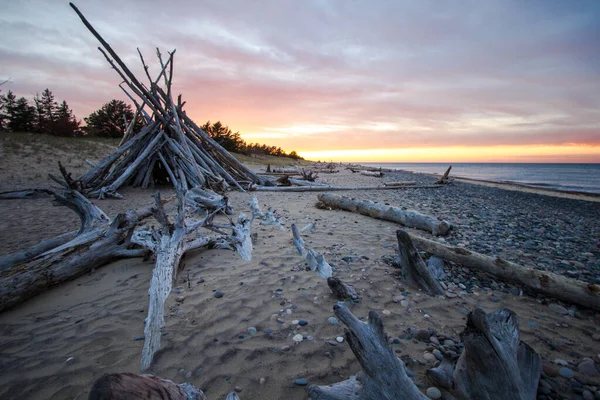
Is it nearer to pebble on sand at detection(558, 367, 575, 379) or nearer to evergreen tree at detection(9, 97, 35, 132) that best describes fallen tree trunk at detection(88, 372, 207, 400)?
pebble on sand at detection(558, 367, 575, 379)

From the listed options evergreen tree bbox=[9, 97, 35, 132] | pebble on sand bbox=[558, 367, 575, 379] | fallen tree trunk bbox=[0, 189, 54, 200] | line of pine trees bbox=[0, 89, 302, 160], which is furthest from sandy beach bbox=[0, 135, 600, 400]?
evergreen tree bbox=[9, 97, 35, 132]

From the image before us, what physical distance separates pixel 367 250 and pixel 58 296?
4.40m

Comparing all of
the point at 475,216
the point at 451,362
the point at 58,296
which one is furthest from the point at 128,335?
the point at 475,216

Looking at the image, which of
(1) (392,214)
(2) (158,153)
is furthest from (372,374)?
Result: (2) (158,153)

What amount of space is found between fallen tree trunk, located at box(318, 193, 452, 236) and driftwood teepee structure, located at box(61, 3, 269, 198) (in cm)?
456

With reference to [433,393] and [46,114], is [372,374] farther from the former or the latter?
[46,114]

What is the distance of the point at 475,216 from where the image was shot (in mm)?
7336

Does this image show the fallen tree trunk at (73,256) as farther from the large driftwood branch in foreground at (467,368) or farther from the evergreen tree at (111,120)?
the evergreen tree at (111,120)

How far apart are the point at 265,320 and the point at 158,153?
969 centimetres

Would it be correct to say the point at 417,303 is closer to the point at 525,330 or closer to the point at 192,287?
the point at 525,330

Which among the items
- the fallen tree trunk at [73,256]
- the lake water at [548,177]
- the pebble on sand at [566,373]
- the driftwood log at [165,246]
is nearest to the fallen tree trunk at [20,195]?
the fallen tree trunk at [73,256]

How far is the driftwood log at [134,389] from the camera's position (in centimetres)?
97

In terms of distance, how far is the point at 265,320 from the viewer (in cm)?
271

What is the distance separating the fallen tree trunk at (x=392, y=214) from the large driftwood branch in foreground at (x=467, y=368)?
393cm
